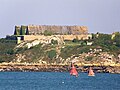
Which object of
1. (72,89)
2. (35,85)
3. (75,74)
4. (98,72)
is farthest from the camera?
(98,72)

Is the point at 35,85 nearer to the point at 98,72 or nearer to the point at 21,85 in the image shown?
the point at 21,85

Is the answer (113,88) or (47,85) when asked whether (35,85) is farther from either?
(113,88)

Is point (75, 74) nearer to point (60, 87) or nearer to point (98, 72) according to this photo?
point (98, 72)

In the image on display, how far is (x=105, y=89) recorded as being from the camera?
12950 centimetres

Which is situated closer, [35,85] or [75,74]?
[35,85]

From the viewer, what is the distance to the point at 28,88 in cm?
12938

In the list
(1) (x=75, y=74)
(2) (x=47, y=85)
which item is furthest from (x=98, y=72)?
(2) (x=47, y=85)

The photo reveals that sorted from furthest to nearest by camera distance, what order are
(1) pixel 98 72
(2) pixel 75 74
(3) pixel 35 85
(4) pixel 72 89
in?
(1) pixel 98 72
(2) pixel 75 74
(3) pixel 35 85
(4) pixel 72 89

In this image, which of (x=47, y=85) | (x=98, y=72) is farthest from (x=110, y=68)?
(x=47, y=85)

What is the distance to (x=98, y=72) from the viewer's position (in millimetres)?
195000

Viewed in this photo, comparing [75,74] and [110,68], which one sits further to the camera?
[110,68]

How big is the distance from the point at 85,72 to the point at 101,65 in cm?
353

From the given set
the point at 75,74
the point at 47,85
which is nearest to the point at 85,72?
the point at 75,74

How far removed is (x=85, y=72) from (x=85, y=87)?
6490 centimetres
